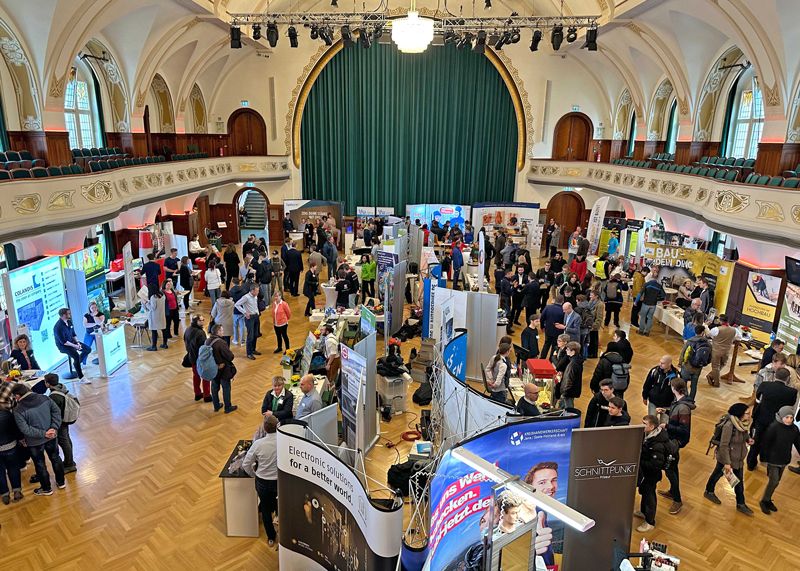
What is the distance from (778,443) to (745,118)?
12.9 meters

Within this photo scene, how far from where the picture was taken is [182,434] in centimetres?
791

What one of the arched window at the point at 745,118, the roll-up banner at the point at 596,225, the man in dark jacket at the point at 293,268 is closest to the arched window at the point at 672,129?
the arched window at the point at 745,118

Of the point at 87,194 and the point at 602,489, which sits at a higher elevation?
the point at 87,194

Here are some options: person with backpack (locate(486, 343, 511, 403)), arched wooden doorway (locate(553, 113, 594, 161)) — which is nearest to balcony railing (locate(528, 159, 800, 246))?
arched wooden doorway (locate(553, 113, 594, 161))

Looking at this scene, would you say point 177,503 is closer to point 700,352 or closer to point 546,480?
point 546,480

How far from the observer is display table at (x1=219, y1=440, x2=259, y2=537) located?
574cm

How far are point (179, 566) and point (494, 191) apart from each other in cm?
2000

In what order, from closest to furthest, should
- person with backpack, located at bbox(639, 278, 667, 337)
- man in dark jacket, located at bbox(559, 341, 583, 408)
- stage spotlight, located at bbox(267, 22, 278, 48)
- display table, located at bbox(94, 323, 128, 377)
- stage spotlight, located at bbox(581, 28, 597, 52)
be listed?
man in dark jacket, located at bbox(559, 341, 583, 408)
display table, located at bbox(94, 323, 128, 377)
person with backpack, located at bbox(639, 278, 667, 337)
stage spotlight, located at bbox(581, 28, 597, 52)
stage spotlight, located at bbox(267, 22, 278, 48)

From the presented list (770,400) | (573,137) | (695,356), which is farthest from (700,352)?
(573,137)

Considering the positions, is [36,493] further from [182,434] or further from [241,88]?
[241,88]

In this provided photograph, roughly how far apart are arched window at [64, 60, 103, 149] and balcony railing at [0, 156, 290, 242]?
99.7 inches

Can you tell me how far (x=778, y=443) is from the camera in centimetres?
612

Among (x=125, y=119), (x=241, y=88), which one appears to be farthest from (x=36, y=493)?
(x=241, y=88)

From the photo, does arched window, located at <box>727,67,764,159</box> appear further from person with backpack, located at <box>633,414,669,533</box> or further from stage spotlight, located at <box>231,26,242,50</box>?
stage spotlight, located at <box>231,26,242,50</box>
